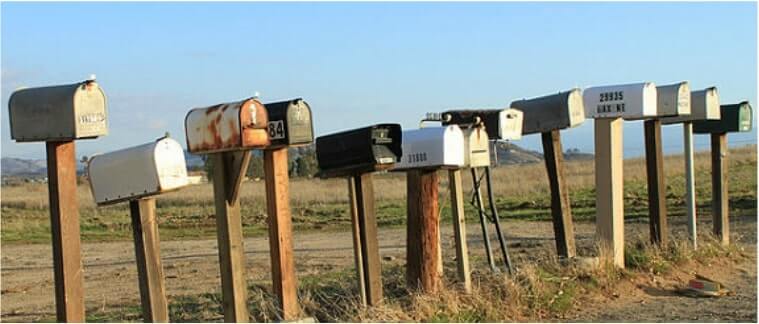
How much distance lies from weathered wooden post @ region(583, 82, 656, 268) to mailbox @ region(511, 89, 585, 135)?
0.19 meters

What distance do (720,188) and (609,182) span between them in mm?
2344

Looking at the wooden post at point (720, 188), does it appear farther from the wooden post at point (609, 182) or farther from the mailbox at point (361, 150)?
the mailbox at point (361, 150)

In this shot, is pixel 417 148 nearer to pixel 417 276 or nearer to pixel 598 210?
pixel 417 276

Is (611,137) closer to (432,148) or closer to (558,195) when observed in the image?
(558,195)

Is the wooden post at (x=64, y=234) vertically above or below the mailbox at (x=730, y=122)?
below

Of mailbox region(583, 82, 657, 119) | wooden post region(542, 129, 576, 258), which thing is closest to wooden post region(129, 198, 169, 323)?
wooden post region(542, 129, 576, 258)

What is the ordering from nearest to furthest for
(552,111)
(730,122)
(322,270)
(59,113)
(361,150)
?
(59,113) < (361,150) < (552,111) < (322,270) < (730,122)

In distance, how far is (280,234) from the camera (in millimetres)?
4637

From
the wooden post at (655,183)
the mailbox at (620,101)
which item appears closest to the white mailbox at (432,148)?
the mailbox at (620,101)

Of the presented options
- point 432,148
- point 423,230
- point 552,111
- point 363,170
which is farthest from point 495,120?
point 363,170

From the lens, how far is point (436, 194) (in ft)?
18.7

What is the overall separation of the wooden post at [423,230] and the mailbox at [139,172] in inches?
72.6

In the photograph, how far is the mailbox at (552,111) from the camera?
6.72m

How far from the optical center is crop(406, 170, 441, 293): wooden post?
5.61 meters
